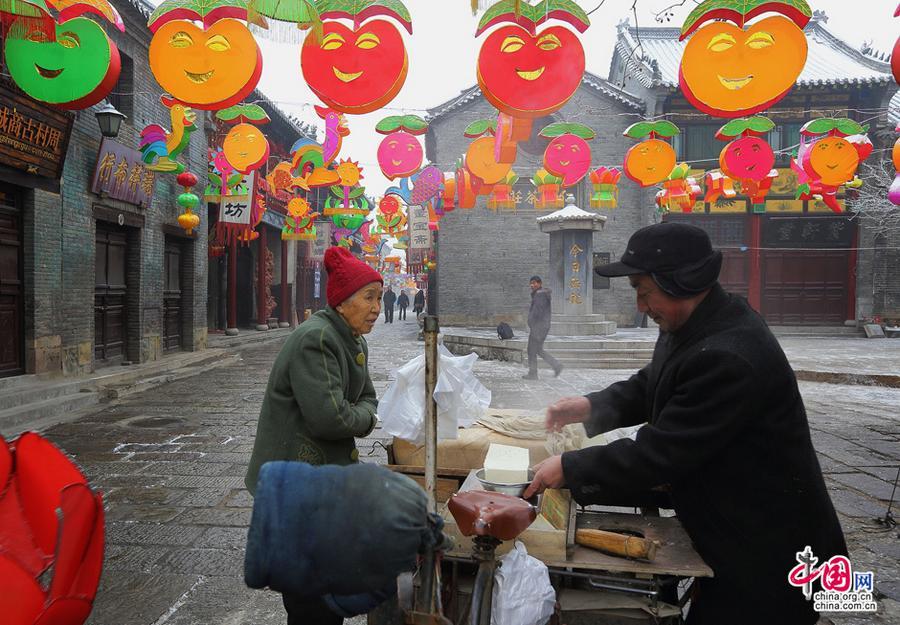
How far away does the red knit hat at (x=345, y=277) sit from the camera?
2.79 meters

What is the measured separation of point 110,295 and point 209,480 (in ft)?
25.7

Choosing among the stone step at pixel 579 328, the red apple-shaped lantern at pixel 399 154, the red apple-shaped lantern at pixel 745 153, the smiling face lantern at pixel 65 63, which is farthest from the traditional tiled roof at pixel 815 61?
the smiling face lantern at pixel 65 63

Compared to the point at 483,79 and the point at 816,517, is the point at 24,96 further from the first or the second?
the point at 816,517

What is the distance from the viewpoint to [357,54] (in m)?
4.91

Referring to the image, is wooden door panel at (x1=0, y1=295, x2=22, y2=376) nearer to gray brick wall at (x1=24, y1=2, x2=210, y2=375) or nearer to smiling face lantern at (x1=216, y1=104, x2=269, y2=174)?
gray brick wall at (x1=24, y1=2, x2=210, y2=375)

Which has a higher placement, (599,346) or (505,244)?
(505,244)

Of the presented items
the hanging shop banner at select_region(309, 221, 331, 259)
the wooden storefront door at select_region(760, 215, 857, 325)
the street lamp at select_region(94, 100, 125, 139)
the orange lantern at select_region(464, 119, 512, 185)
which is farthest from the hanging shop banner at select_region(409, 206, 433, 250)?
the wooden storefront door at select_region(760, 215, 857, 325)

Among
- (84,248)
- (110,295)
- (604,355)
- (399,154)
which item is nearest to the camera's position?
(399,154)

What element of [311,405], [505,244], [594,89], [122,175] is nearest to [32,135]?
Result: [122,175]

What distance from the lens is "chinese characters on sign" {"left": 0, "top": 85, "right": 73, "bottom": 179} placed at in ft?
26.0

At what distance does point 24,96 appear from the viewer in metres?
8.20

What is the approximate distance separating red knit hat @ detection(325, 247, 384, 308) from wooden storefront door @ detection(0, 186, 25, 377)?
8213 mm

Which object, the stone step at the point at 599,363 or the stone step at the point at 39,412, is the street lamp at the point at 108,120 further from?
the stone step at the point at 599,363

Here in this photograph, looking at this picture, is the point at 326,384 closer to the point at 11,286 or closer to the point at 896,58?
the point at 896,58
